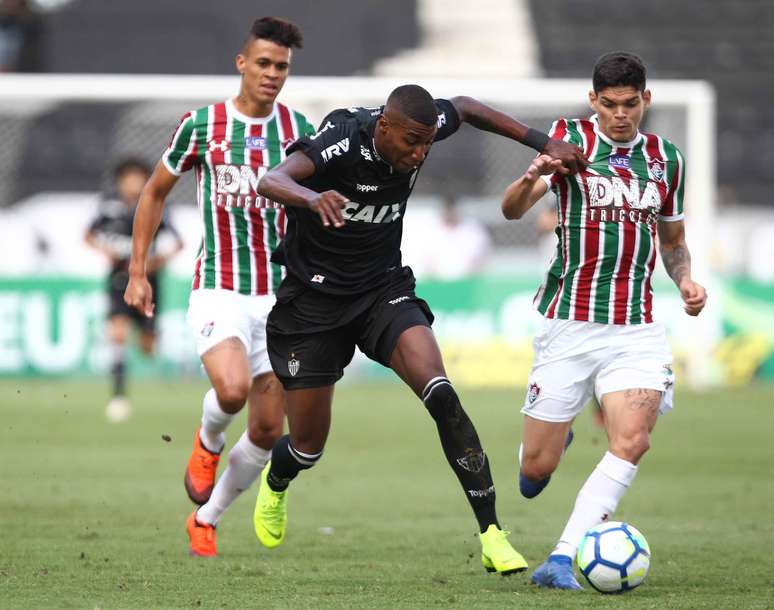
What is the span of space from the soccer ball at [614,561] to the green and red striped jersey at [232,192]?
2.51m

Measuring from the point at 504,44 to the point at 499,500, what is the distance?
1749 cm

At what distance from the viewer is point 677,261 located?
281 inches

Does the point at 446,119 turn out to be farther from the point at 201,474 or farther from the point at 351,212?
the point at 201,474

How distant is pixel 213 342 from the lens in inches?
302

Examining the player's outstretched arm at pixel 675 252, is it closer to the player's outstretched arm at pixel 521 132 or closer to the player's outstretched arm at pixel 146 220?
the player's outstretched arm at pixel 521 132

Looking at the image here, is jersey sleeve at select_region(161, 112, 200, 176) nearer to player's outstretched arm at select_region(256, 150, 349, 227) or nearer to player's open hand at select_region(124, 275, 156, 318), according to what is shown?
player's open hand at select_region(124, 275, 156, 318)

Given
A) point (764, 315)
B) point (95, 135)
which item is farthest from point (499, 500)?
point (95, 135)

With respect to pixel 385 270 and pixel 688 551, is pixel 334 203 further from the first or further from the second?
pixel 688 551

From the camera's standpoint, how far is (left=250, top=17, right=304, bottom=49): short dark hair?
7816 millimetres

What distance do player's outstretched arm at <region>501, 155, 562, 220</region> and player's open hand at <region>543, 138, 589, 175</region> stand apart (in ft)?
0.19

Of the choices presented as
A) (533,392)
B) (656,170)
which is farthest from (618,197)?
(533,392)

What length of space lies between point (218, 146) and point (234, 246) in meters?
0.52

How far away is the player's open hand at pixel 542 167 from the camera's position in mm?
6578

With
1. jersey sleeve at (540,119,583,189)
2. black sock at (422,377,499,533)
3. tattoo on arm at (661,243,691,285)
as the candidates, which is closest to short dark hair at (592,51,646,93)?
jersey sleeve at (540,119,583,189)
